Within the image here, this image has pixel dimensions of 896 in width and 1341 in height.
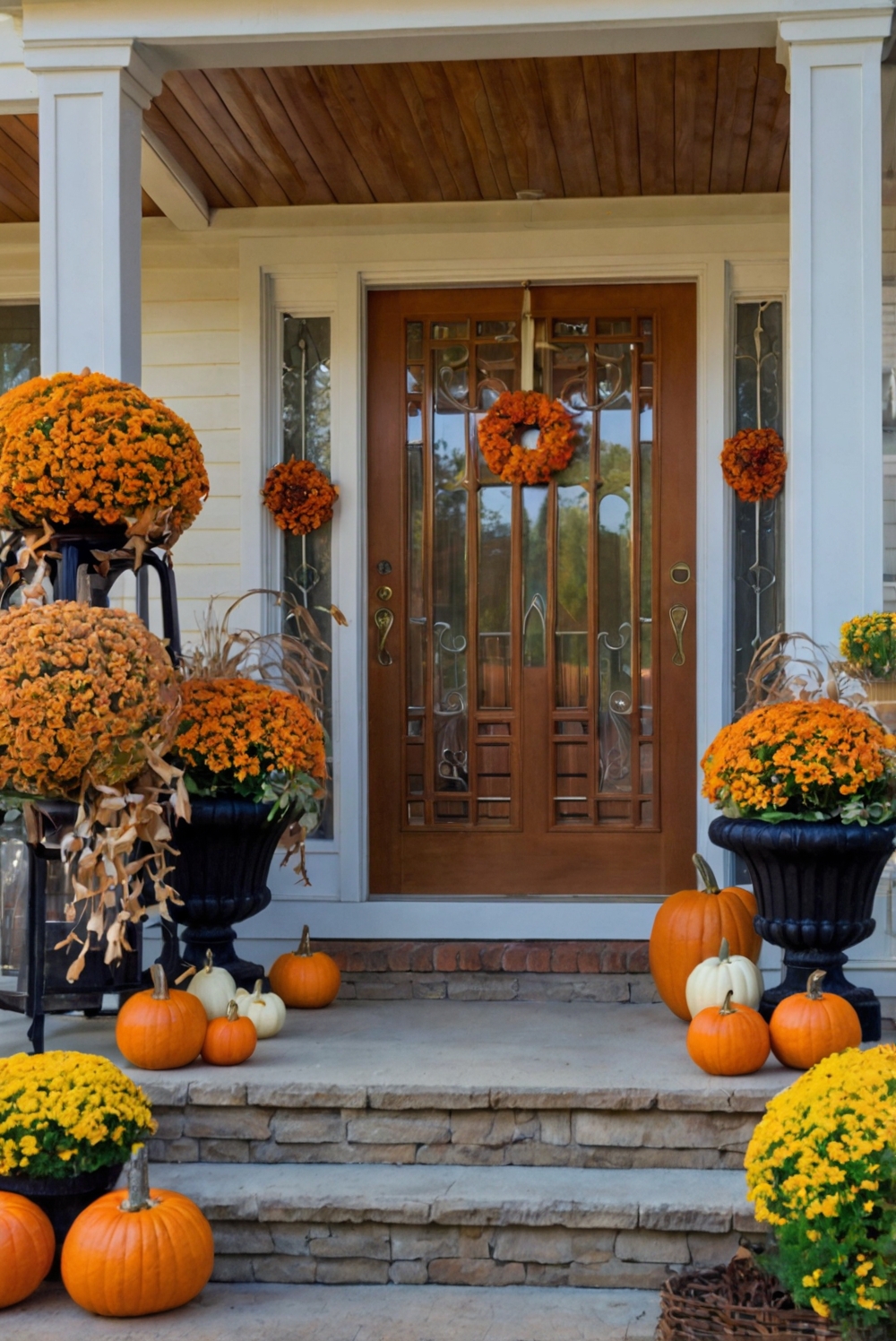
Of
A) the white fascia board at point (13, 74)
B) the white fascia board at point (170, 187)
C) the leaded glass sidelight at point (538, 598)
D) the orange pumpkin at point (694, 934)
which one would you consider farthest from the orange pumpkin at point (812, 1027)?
the white fascia board at point (13, 74)

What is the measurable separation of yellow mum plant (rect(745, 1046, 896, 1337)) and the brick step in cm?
62

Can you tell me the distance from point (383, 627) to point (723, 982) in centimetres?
199

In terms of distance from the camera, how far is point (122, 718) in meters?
3.06

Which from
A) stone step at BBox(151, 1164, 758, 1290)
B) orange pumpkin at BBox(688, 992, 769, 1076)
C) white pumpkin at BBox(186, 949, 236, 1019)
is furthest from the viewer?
white pumpkin at BBox(186, 949, 236, 1019)

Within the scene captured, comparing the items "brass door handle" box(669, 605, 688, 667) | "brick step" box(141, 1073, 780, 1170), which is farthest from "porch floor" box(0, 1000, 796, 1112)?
"brass door handle" box(669, 605, 688, 667)

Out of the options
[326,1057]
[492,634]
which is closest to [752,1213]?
[326,1057]

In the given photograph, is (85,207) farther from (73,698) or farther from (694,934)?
(694,934)

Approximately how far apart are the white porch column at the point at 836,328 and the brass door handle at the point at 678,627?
1.27 meters

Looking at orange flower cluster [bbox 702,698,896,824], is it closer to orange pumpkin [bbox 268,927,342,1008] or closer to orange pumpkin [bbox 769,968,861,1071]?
orange pumpkin [bbox 769,968,861,1071]

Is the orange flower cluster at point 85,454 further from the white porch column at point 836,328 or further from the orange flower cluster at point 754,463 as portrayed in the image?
the orange flower cluster at point 754,463

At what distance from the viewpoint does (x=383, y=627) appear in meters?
4.91

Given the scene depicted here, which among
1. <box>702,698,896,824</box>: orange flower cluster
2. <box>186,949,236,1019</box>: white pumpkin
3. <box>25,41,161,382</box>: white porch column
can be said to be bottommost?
<box>186,949,236,1019</box>: white pumpkin

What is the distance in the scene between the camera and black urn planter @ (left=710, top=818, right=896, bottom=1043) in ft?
10.8

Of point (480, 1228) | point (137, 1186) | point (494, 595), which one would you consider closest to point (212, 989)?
point (137, 1186)
